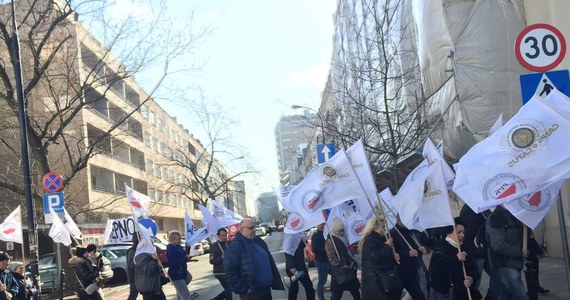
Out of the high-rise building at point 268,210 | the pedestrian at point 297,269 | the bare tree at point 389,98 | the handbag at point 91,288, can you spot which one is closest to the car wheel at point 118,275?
the bare tree at point 389,98

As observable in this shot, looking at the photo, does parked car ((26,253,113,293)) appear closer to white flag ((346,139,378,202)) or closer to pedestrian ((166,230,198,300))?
pedestrian ((166,230,198,300))

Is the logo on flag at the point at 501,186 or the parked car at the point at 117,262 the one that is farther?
the parked car at the point at 117,262

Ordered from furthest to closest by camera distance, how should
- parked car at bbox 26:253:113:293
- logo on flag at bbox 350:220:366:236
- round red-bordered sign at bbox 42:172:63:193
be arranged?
1. parked car at bbox 26:253:113:293
2. round red-bordered sign at bbox 42:172:63:193
3. logo on flag at bbox 350:220:366:236

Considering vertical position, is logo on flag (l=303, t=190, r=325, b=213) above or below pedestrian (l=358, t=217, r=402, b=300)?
above

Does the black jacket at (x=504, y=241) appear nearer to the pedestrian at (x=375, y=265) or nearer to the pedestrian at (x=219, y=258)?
the pedestrian at (x=375, y=265)

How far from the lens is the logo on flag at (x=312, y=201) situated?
8.59m

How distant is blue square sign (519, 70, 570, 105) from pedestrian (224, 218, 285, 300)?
362 centimetres

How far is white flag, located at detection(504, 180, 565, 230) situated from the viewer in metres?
6.46

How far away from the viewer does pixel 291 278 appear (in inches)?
406

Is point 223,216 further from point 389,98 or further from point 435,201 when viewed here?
point 389,98

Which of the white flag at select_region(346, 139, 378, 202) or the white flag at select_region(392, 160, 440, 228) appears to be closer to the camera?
the white flag at select_region(392, 160, 440, 228)

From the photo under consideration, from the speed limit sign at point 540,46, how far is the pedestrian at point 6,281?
782cm

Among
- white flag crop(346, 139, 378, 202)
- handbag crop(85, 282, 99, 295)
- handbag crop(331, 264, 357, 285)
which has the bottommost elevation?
handbag crop(331, 264, 357, 285)

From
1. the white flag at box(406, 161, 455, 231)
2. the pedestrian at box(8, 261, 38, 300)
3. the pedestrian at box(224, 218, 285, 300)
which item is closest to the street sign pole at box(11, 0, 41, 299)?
the pedestrian at box(8, 261, 38, 300)
